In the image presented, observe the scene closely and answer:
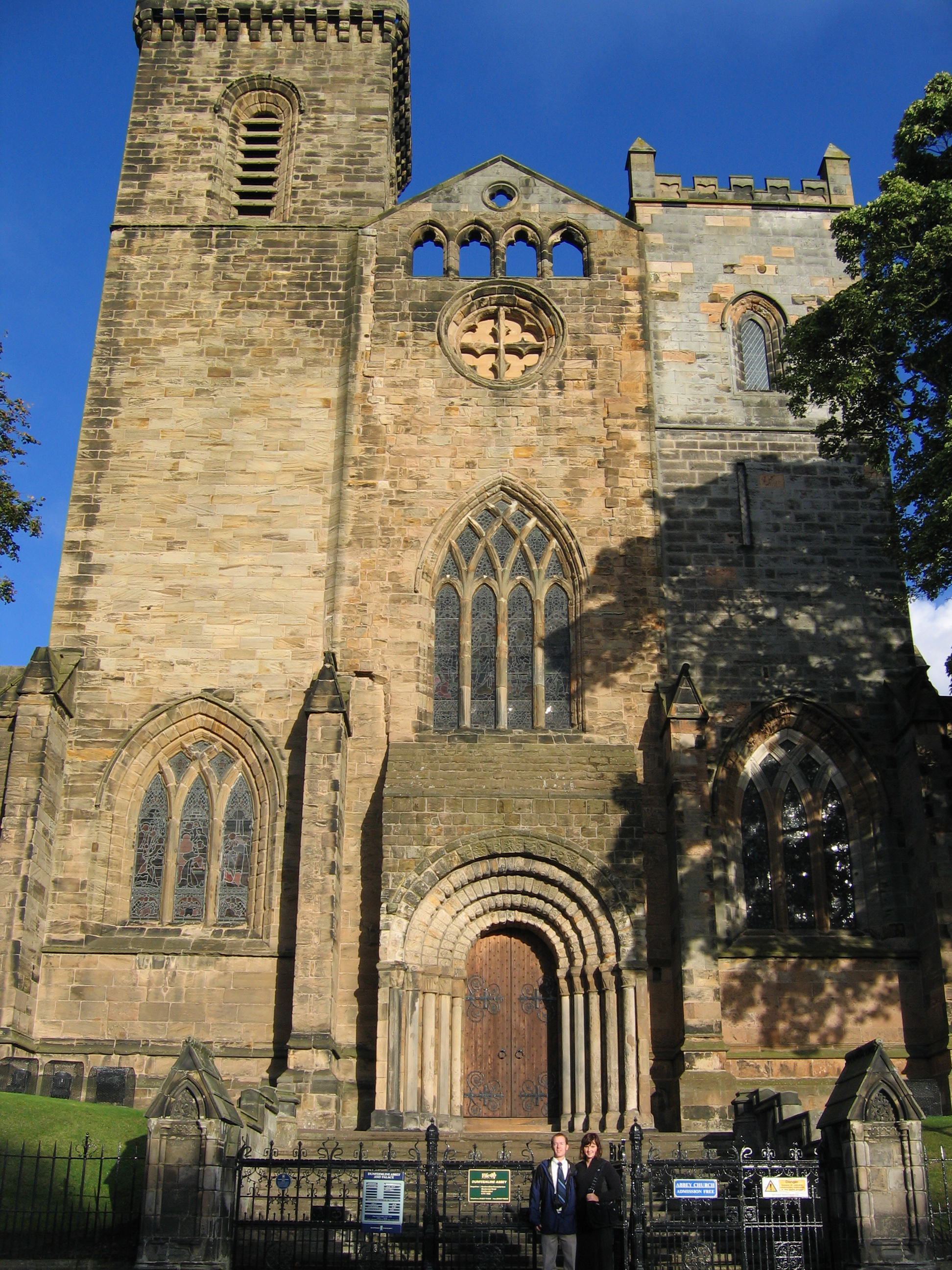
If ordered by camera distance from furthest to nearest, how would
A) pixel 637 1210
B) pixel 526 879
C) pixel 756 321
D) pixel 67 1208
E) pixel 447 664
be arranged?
pixel 756 321 → pixel 447 664 → pixel 526 879 → pixel 67 1208 → pixel 637 1210

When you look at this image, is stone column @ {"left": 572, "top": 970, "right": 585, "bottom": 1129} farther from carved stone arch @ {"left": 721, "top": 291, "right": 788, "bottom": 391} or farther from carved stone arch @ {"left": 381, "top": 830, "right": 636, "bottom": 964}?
carved stone arch @ {"left": 721, "top": 291, "right": 788, "bottom": 391}

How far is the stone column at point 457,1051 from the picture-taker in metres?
17.9

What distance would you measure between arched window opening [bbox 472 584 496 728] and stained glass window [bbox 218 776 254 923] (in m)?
3.76

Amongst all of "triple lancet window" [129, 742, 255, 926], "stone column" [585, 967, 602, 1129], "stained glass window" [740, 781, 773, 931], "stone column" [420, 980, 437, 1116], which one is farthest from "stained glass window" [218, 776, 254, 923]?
"stained glass window" [740, 781, 773, 931]

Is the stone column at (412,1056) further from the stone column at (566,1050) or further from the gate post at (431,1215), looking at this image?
the gate post at (431,1215)

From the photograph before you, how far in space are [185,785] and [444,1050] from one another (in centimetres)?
569

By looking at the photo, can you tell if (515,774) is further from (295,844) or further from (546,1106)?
(546,1106)

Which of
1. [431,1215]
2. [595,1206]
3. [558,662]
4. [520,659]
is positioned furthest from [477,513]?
[595,1206]

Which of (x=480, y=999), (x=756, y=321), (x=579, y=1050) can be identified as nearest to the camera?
(x=579, y=1050)

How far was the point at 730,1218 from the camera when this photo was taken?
40.5 ft

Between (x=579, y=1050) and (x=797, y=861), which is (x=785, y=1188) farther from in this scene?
(x=797, y=861)

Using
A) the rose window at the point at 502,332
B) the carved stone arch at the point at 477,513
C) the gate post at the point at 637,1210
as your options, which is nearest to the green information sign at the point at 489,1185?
the gate post at the point at 637,1210

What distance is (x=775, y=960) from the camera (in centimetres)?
1886

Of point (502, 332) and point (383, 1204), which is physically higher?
point (502, 332)
